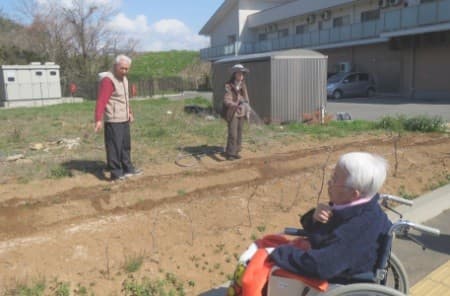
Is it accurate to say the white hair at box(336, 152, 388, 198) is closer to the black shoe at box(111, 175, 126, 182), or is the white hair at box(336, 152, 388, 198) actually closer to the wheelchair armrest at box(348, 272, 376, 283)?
the wheelchair armrest at box(348, 272, 376, 283)

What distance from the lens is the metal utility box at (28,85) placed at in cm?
2378

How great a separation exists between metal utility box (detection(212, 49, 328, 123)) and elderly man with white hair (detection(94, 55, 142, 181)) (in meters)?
6.38

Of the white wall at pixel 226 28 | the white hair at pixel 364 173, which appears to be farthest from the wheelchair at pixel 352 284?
the white wall at pixel 226 28

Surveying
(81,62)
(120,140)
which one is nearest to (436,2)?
(120,140)

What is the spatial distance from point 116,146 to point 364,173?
14.4ft

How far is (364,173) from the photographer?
88.1 inches

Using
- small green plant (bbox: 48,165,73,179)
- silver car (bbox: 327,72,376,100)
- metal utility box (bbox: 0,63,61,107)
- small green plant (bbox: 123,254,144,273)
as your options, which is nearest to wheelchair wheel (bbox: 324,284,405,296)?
small green plant (bbox: 123,254,144,273)

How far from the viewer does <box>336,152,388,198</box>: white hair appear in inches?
88.2

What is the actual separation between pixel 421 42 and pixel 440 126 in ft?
51.2

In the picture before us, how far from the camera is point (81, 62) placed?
118 feet

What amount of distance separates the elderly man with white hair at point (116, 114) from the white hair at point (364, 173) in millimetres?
4218

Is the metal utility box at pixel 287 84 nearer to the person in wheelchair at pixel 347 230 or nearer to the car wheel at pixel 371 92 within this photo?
the person in wheelchair at pixel 347 230

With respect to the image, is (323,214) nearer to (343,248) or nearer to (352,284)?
(343,248)

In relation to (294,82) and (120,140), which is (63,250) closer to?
(120,140)
